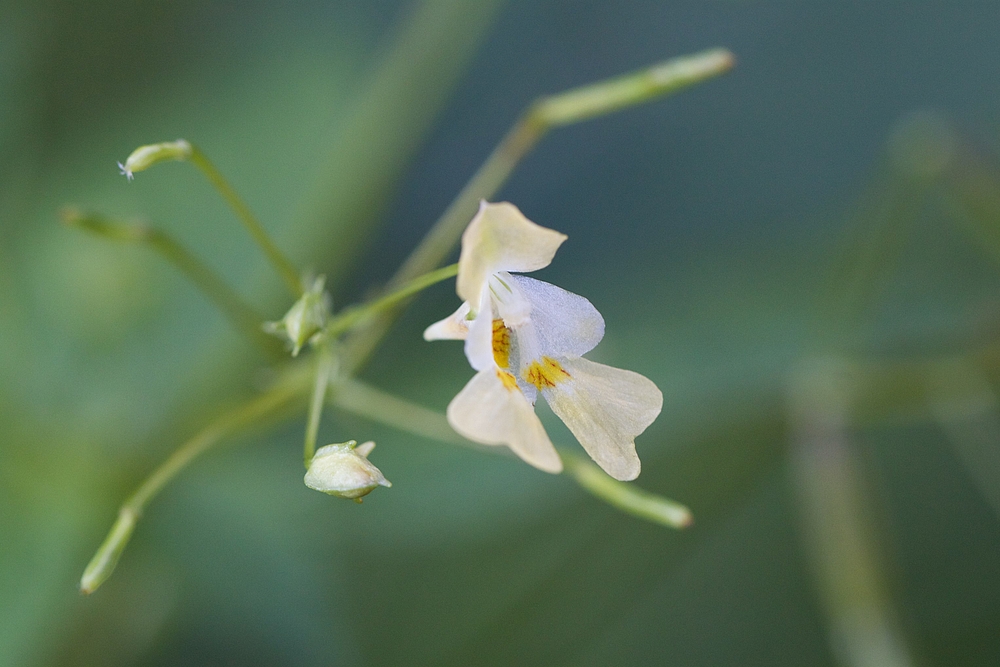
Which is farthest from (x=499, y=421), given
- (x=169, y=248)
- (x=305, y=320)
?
(x=169, y=248)

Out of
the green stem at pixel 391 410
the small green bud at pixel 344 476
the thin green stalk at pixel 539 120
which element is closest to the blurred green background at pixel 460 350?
the green stem at pixel 391 410

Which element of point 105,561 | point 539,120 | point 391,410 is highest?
point 539,120

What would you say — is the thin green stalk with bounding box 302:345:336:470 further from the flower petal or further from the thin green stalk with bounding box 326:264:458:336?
the flower petal

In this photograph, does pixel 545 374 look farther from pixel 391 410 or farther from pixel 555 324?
pixel 391 410

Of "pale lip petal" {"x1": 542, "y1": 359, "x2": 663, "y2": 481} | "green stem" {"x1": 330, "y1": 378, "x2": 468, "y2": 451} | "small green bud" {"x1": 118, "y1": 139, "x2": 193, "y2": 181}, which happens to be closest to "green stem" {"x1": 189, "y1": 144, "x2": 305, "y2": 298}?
"small green bud" {"x1": 118, "y1": 139, "x2": 193, "y2": 181}

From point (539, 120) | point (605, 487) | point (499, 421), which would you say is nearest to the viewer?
point (499, 421)

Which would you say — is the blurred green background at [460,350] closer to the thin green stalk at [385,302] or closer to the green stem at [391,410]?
the green stem at [391,410]
